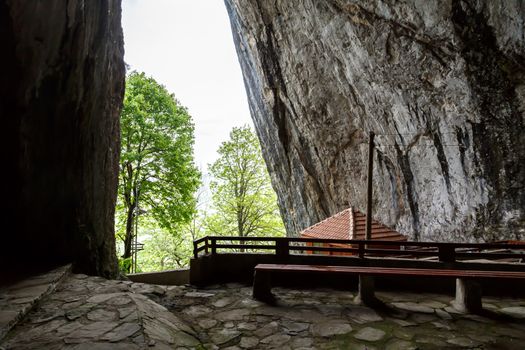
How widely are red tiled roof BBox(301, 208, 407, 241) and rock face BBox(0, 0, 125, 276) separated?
9508 millimetres

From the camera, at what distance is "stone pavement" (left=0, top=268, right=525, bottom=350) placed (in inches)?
128

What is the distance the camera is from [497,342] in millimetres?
3584

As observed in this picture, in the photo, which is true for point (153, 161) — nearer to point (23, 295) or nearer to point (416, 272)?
point (23, 295)

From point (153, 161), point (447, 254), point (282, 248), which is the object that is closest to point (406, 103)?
point (447, 254)

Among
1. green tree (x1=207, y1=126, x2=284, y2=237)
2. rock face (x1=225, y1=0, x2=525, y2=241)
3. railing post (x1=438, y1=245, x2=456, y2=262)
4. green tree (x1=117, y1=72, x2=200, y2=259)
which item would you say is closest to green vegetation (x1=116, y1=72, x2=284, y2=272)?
green tree (x1=117, y1=72, x2=200, y2=259)

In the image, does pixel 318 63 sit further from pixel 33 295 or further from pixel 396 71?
pixel 33 295

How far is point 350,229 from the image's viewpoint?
13055mm

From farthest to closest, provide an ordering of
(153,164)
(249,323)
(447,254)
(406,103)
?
(153,164) < (406,103) < (447,254) < (249,323)

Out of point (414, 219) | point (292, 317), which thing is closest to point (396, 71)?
point (414, 219)

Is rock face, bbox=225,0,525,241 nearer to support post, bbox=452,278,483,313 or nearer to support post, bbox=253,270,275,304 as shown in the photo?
support post, bbox=452,278,483,313

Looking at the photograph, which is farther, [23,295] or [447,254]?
[447,254]

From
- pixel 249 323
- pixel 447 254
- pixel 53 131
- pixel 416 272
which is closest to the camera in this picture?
pixel 249 323

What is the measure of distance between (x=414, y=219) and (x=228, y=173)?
12555 mm

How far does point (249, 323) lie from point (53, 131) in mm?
5070
